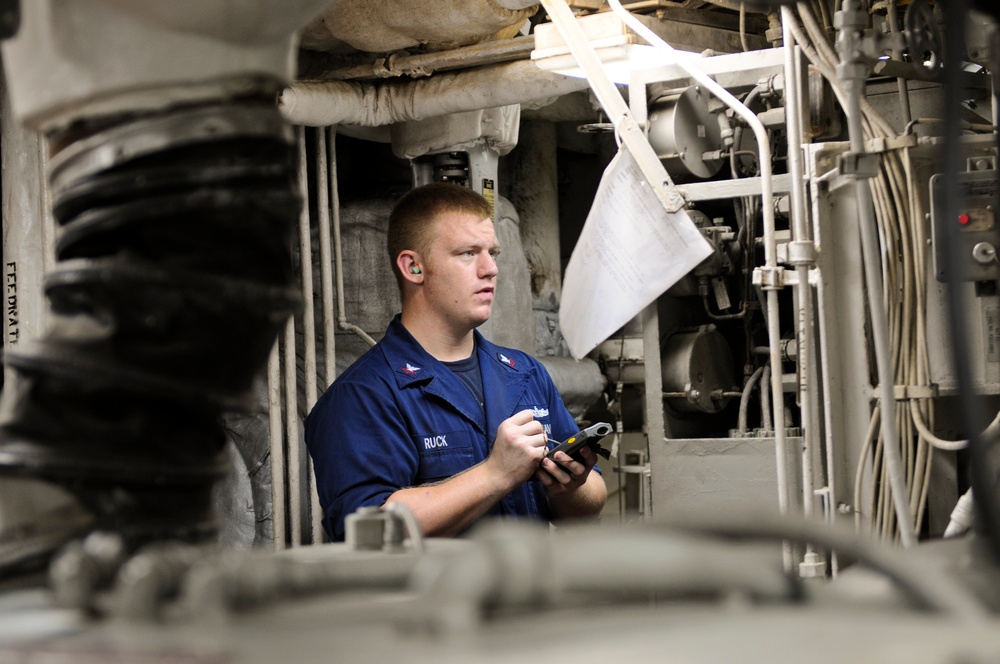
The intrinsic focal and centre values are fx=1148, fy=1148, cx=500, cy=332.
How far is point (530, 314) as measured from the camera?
4609 millimetres

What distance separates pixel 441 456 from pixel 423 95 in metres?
1.61

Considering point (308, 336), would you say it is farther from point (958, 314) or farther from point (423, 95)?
point (958, 314)

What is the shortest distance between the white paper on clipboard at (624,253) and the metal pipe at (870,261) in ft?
2.86

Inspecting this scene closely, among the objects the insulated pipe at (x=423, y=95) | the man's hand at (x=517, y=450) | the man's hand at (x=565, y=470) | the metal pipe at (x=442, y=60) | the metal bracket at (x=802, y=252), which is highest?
the metal pipe at (x=442, y=60)

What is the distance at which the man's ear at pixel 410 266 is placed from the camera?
320cm

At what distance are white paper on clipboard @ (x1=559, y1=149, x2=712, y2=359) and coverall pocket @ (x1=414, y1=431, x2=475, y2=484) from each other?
1073 millimetres

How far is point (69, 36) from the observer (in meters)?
0.98

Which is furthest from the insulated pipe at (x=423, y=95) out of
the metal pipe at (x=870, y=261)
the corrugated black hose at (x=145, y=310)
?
the corrugated black hose at (x=145, y=310)

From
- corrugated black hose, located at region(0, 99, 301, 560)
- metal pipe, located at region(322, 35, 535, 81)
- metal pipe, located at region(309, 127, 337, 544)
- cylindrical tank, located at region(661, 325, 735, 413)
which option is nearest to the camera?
corrugated black hose, located at region(0, 99, 301, 560)

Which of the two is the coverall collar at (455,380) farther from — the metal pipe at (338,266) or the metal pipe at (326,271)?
the metal pipe at (338,266)

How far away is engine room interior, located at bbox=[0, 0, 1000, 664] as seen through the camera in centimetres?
78

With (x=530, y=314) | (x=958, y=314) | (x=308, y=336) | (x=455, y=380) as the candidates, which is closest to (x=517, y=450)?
(x=455, y=380)

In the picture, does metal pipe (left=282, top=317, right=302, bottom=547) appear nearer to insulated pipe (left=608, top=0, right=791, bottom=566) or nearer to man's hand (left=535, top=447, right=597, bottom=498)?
man's hand (left=535, top=447, right=597, bottom=498)

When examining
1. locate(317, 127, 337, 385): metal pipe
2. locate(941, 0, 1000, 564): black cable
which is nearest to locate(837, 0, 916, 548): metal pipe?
locate(941, 0, 1000, 564): black cable
